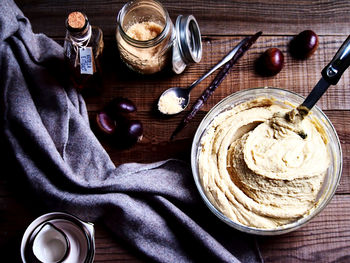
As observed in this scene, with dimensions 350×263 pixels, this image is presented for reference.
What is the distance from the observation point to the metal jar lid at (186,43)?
159cm

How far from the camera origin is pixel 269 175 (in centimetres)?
146

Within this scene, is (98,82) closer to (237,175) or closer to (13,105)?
(13,105)

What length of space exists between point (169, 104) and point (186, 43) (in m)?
0.26

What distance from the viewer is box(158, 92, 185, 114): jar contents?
169cm

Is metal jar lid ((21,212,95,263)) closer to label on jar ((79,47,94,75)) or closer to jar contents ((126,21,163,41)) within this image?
label on jar ((79,47,94,75))

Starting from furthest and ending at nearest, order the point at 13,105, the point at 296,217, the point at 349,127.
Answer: the point at 349,127, the point at 13,105, the point at 296,217

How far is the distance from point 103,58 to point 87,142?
379mm

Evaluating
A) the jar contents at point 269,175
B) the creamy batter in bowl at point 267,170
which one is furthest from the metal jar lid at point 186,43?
the jar contents at point 269,175

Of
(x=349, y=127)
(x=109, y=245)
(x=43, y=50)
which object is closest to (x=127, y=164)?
(x=109, y=245)

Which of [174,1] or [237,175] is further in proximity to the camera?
[174,1]

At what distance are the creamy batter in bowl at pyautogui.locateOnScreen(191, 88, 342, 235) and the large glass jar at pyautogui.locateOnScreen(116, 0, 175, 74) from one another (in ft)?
1.01

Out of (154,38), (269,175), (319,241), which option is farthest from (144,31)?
(319,241)

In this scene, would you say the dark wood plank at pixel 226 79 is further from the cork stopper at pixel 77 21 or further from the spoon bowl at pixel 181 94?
the cork stopper at pixel 77 21

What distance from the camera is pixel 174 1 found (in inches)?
70.7
